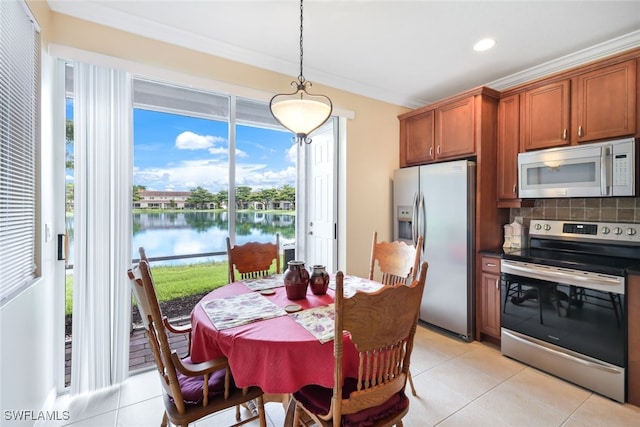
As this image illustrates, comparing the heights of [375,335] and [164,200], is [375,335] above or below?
below

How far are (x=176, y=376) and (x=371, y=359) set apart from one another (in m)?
0.83

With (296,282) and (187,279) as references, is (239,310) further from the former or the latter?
(187,279)

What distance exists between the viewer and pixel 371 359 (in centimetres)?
122

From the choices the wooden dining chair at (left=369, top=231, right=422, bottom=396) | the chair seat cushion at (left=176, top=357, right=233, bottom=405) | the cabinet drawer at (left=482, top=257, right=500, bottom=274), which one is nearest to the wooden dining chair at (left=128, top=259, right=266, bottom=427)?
the chair seat cushion at (left=176, top=357, right=233, bottom=405)

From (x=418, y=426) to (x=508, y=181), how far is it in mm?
2324

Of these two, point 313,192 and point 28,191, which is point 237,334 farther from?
point 313,192

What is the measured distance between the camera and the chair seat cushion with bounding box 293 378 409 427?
1195mm

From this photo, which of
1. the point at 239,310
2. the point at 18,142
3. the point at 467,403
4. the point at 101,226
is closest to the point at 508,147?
the point at 467,403

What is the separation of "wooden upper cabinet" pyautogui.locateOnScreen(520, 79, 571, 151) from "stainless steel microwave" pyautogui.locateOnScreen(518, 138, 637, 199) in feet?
0.33

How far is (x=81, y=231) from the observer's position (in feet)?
6.62

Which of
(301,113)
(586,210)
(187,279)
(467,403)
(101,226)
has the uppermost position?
(301,113)

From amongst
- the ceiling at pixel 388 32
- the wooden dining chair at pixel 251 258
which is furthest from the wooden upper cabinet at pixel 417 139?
the wooden dining chair at pixel 251 258

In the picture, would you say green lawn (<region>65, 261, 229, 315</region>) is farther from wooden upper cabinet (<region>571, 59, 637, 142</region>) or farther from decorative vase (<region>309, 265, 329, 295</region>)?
wooden upper cabinet (<region>571, 59, 637, 142</region>)

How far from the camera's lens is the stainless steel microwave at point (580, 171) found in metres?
2.16
